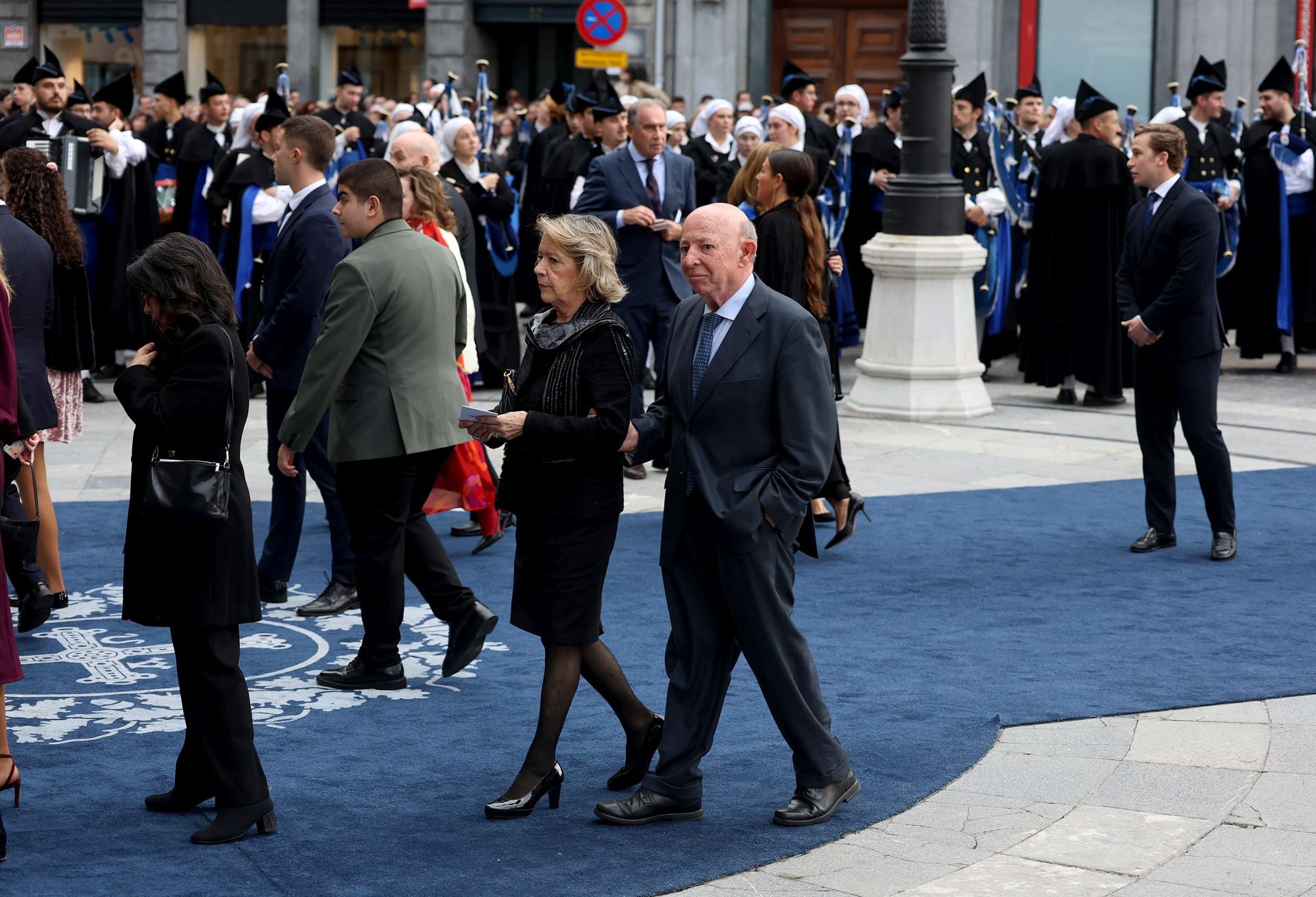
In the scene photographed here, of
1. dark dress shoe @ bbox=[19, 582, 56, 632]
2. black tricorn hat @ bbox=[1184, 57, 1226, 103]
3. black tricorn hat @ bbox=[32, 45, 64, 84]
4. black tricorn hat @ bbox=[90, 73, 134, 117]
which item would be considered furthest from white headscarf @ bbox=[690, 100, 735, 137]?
dark dress shoe @ bbox=[19, 582, 56, 632]

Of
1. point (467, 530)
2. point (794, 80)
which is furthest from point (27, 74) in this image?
point (794, 80)

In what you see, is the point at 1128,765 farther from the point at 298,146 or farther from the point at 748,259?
the point at 298,146

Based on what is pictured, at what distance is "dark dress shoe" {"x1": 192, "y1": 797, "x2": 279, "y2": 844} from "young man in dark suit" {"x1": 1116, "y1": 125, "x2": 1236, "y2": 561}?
4.87m

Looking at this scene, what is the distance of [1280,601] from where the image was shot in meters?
7.77

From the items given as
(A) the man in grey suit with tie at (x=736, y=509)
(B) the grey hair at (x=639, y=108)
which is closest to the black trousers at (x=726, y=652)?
(A) the man in grey suit with tie at (x=736, y=509)

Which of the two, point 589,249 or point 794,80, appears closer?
point 589,249

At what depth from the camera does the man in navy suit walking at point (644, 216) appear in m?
10.2

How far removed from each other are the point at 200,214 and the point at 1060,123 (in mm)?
6854

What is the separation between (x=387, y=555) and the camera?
652 centimetres

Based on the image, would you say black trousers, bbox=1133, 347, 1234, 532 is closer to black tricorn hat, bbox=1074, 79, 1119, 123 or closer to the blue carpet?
the blue carpet

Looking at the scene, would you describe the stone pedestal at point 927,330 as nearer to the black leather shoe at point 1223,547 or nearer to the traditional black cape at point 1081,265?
the traditional black cape at point 1081,265

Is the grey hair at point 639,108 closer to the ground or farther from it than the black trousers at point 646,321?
farther from it

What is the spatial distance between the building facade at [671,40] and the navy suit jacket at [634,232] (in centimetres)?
1658

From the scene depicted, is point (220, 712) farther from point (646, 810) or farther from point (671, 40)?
point (671, 40)
